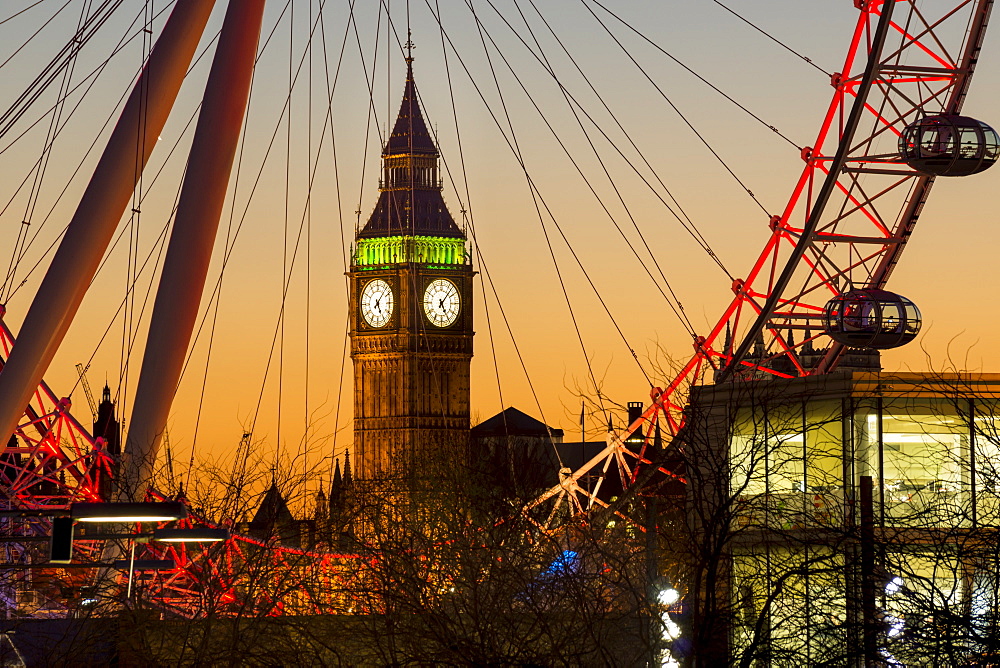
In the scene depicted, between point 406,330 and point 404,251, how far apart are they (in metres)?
6.79

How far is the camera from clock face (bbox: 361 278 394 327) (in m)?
164

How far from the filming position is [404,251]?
164m

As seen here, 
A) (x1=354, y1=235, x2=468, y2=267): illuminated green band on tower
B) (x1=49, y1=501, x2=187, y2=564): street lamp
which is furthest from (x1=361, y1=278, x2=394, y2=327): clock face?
(x1=49, y1=501, x2=187, y2=564): street lamp

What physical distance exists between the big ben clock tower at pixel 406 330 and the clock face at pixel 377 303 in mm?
86

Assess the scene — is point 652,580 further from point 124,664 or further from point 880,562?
point 124,664

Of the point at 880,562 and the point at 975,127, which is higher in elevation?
the point at 975,127

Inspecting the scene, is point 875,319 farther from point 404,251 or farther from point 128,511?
point 404,251

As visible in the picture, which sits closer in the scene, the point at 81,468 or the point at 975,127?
the point at 975,127

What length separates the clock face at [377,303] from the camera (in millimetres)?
163875

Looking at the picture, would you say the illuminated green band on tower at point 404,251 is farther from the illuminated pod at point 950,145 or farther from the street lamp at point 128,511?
the street lamp at point 128,511

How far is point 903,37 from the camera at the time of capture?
4122cm

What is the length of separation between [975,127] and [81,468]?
2369cm

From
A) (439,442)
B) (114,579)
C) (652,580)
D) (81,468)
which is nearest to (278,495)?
(81,468)

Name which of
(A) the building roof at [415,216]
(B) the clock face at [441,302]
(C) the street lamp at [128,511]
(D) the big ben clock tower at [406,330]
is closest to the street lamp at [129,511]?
(C) the street lamp at [128,511]
